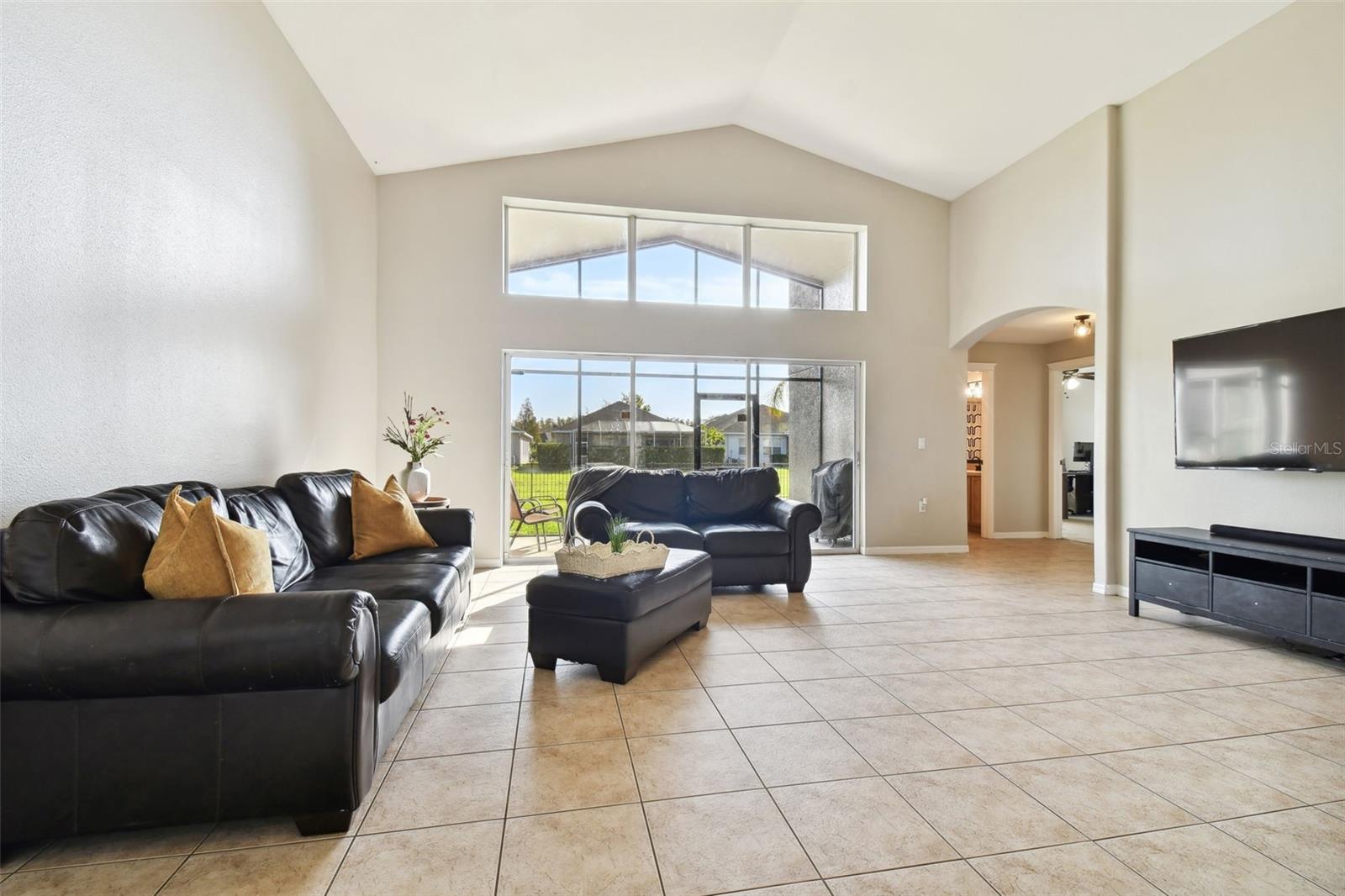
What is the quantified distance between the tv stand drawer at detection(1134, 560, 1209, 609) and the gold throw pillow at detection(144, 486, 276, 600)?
15.8 feet

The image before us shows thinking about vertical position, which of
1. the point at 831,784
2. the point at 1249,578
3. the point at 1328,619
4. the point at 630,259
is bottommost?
the point at 831,784

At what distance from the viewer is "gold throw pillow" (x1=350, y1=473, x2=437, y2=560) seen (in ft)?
11.3

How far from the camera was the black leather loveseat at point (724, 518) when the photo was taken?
462 centimetres

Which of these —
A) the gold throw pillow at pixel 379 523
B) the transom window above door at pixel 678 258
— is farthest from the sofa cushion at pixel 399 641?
the transom window above door at pixel 678 258

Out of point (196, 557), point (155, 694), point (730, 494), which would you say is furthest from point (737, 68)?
point (155, 694)

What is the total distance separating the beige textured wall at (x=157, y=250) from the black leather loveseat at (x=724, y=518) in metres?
2.25

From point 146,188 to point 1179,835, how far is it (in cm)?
407

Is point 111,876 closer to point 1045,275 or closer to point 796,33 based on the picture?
point 796,33

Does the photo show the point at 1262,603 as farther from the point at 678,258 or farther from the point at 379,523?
the point at 678,258

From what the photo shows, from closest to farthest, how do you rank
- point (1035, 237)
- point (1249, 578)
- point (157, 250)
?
point (157, 250) → point (1249, 578) → point (1035, 237)

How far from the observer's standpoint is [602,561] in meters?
2.98

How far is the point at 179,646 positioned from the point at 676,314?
198 inches

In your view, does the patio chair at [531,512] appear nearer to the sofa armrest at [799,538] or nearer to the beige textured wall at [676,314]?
the beige textured wall at [676,314]

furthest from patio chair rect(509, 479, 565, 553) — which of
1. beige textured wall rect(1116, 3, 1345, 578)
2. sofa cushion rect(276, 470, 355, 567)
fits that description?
beige textured wall rect(1116, 3, 1345, 578)
